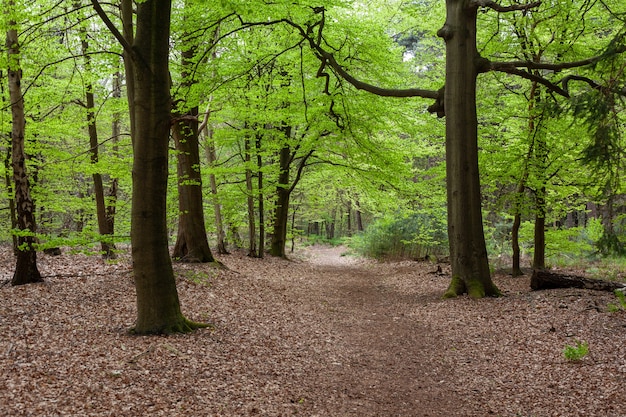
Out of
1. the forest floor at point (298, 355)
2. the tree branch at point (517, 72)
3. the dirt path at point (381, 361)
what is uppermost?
the tree branch at point (517, 72)

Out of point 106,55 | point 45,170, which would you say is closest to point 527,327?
point 106,55

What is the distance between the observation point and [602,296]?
24.4 ft

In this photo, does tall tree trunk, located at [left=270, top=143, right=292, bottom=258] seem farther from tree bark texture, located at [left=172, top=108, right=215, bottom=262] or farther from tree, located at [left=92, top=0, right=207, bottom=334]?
tree, located at [left=92, top=0, right=207, bottom=334]

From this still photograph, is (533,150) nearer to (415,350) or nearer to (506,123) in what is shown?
(506,123)

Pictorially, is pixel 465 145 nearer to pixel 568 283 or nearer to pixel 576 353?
pixel 568 283

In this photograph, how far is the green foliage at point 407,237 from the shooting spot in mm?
17828

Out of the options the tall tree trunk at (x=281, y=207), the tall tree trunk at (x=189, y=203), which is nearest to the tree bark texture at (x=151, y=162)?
the tall tree trunk at (x=189, y=203)

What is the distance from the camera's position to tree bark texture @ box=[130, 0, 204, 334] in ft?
18.3

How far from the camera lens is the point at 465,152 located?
9.21m

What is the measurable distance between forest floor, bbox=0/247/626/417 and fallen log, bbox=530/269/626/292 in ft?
1.37

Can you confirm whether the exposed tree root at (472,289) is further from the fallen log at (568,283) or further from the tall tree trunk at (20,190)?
the tall tree trunk at (20,190)

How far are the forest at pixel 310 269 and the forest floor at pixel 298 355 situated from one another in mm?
40

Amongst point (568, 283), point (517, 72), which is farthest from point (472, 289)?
point (517, 72)

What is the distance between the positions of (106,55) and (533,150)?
9577 millimetres
